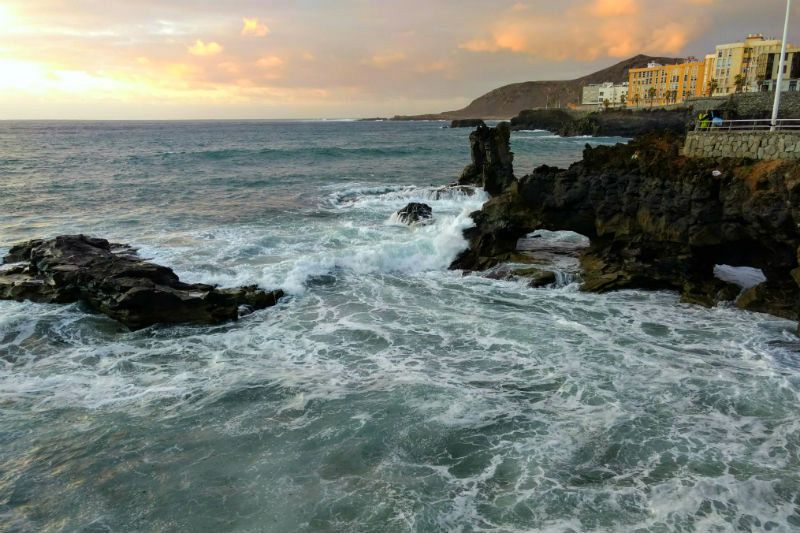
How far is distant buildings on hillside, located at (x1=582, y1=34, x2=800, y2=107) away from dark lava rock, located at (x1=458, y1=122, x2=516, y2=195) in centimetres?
3890

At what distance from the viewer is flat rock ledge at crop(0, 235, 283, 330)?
510 inches

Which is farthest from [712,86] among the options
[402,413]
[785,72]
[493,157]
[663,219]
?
[402,413]

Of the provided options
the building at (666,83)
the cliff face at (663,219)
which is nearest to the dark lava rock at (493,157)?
the cliff face at (663,219)

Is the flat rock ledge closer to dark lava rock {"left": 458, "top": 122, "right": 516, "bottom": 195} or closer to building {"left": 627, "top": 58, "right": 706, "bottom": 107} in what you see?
dark lava rock {"left": 458, "top": 122, "right": 516, "bottom": 195}

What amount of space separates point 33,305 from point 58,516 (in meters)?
8.81

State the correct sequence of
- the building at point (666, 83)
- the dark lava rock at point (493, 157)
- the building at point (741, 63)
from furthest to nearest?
the building at point (666, 83) → the building at point (741, 63) → the dark lava rock at point (493, 157)

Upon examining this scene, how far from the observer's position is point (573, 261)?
58.3 feet

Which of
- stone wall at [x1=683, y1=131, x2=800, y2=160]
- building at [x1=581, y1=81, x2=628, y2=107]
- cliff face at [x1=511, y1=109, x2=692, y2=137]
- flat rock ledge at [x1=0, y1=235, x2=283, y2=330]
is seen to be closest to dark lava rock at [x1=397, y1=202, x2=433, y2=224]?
flat rock ledge at [x1=0, y1=235, x2=283, y2=330]

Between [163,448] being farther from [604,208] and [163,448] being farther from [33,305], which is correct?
[604,208]

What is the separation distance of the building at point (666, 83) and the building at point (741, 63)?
8.32 meters

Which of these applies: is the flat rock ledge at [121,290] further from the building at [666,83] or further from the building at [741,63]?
the building at [666,83]

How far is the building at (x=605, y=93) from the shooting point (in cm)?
15062

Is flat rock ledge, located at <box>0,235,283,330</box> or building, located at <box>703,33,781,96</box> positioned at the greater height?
building, located at <box>703,33,781,96</box>

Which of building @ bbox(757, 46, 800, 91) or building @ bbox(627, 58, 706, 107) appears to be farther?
building @ bbox(627, 58, 706, 107)
